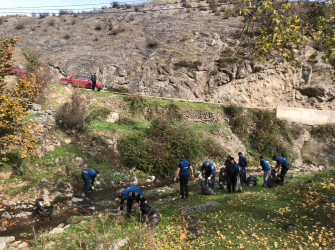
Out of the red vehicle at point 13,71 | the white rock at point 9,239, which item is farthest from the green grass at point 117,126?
the white rock at point 9,239

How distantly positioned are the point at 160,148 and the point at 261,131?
39.8ft

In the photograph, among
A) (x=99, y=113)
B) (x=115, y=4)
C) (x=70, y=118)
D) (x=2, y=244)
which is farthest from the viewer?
(x=115, y=4)

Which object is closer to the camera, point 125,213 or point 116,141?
point 125,213

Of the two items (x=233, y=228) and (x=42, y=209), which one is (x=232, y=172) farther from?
(x=42, y=209)

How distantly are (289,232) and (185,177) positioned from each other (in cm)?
451

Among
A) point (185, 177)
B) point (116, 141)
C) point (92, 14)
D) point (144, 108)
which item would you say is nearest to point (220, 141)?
point (144, 108)

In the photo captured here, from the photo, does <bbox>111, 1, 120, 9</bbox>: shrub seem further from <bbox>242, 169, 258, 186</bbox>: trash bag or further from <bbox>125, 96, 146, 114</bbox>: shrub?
<bbox>242, 169, 258, 186</bbox>: trash bag

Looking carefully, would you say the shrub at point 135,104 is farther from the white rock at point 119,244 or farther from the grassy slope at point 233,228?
the white rock at point 119,244

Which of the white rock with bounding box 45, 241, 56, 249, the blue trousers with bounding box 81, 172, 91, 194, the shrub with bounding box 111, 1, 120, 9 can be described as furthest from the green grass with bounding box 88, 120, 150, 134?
the shrub with bounding box 111, 1, 120, 9

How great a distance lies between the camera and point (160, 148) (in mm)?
15609

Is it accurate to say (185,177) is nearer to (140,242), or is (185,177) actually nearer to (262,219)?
(262,219)

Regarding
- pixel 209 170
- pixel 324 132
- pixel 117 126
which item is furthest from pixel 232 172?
pixel 324 132

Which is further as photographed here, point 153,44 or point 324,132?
point 153,44

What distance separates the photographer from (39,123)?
13.7 metres
